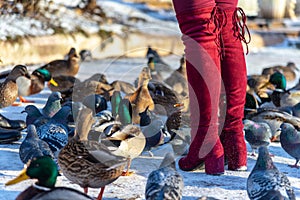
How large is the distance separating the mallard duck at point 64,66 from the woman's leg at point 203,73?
564cm

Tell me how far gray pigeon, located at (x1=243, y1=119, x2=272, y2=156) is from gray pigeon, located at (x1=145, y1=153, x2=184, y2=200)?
1.75 m

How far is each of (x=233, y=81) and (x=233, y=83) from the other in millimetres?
14

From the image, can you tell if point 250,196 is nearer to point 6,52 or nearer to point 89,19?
point 6,52

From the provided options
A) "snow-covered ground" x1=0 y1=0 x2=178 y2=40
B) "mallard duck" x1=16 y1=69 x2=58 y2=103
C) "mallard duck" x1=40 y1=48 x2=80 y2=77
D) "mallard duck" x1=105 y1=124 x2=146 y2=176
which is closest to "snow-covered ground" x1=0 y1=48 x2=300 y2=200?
"mallard duck" x1=105 y1=124 x2=146 y2=176

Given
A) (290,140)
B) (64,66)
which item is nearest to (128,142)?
(290,140)

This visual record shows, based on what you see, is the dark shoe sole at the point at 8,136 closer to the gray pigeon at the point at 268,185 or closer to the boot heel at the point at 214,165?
the boot heel at the point at 214,165

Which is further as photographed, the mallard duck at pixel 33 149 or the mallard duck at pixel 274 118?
the mallard duck at pixel 274 118

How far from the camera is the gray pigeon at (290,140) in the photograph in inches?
210

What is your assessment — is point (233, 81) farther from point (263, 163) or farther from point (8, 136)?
point (8, 136)

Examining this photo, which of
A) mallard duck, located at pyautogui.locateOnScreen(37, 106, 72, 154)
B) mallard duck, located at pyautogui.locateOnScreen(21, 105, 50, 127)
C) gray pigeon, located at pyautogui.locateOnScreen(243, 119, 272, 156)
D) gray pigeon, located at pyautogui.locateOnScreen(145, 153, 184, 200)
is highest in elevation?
gray pigeon, located at pyautogui.locateOnScreen(145, 153, 184, 200)

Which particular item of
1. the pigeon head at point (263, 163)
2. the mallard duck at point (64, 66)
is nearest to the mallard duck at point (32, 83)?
the mallard duck at point (64, 66)

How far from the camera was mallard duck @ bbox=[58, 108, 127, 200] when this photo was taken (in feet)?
13.5

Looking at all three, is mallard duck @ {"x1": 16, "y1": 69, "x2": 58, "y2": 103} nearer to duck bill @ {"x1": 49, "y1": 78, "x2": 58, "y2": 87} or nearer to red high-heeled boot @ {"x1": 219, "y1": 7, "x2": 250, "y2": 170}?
duck bill @ {"x1": 49, "y1": 78, "x2": 58, "y2": 87}

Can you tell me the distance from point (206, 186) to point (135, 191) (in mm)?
475
